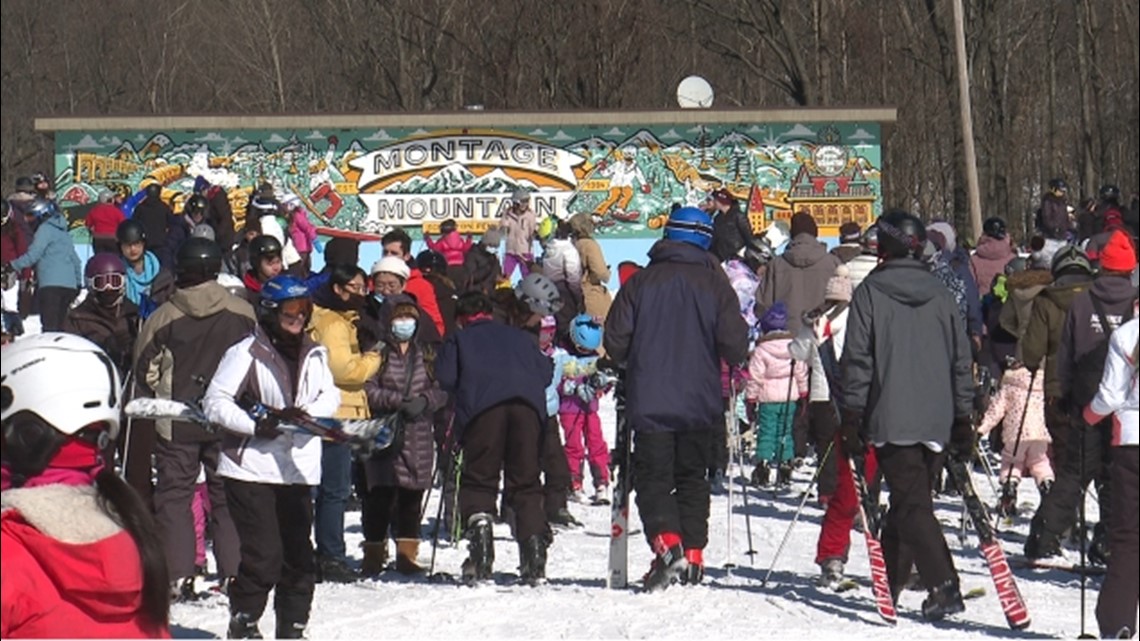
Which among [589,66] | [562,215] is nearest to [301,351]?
[562,215]

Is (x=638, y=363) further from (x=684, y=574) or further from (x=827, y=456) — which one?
(x=827, y=456)

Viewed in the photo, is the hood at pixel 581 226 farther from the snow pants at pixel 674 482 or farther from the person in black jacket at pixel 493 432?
the snow pants at pixel 674 482

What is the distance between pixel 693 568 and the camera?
36.0 ft

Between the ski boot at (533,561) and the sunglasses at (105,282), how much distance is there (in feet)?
7.94

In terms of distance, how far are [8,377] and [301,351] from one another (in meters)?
4.52

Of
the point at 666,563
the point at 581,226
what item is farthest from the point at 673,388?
the point at 581,226

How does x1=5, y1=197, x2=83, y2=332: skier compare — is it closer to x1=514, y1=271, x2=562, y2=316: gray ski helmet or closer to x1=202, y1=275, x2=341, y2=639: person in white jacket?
x1=514, y1=271, x2=562, y2=316: gray ski helmet

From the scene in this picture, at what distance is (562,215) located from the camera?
2928cm

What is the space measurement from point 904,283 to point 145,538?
5.52m

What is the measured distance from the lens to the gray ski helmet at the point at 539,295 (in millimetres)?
12789

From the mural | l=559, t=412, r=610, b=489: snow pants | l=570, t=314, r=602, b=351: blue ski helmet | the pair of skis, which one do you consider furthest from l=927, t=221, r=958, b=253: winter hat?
the mural

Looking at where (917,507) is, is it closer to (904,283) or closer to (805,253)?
(904,283)

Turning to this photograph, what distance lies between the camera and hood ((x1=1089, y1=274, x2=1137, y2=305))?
11445 millimetres

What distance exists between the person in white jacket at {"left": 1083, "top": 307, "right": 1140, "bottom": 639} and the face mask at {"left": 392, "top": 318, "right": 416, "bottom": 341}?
413 centimetres
